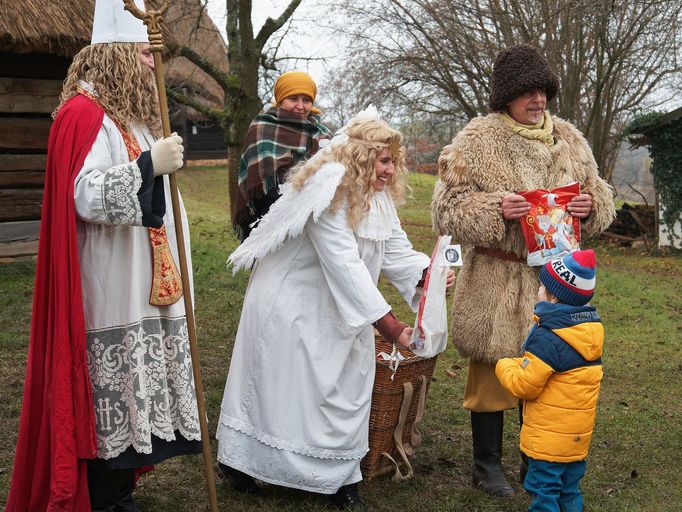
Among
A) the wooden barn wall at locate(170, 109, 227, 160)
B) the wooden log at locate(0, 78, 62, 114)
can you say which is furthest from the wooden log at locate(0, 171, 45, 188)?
the wooden barn wall at locate(170, 109, 227, 160)

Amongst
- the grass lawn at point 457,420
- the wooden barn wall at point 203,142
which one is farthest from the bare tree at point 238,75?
the wooden barn wall at point 203,142

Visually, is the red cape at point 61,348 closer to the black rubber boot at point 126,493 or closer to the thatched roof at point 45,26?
the black rubber boot at point 126,493

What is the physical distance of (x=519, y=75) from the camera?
3.96 meters

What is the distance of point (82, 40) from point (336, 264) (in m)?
5.77

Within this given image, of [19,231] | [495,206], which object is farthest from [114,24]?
[19,231]

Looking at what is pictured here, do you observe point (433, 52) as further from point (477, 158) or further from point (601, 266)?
point (477, 158)

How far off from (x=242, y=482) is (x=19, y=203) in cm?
654

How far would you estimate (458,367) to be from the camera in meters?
6.48

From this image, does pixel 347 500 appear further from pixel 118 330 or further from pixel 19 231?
pixel 19 231

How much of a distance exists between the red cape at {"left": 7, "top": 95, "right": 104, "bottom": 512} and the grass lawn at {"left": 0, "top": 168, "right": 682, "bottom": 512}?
2.72ft

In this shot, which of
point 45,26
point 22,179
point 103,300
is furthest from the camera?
point 22,179

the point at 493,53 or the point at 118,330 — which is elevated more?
the point at 493,53

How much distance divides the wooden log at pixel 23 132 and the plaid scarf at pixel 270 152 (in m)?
5.61

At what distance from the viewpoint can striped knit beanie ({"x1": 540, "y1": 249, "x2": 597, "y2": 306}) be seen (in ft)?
10.7
